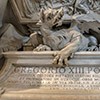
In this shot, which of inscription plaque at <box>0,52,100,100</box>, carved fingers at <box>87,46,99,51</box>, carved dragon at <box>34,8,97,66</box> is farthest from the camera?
carved fingers at <box>87,46,99,51</box>

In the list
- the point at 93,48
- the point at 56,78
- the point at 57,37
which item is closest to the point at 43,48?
the point at 57,37

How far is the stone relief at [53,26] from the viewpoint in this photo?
2092 millimetres

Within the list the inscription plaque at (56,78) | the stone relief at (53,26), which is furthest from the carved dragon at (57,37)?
the inscription plaque at (56,78)

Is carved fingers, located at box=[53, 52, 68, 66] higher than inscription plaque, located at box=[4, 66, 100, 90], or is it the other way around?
carved fingers, located at box=[53, 52, 68, 66]

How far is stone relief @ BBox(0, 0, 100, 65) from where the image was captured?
209 centimetres

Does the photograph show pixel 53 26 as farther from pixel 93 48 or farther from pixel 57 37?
pixel 93 48

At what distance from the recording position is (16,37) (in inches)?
93.2

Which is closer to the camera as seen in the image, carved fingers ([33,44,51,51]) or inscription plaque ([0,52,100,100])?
inscription plaque ([0,52,100,100])

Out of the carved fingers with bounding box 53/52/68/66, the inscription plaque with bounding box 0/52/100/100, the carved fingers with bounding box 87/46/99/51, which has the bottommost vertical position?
the carved fingers with bounding box 87/46/99/51

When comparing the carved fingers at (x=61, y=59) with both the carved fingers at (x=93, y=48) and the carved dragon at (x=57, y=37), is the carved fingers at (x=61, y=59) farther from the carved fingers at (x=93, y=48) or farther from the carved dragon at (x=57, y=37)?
the carved fingers at (x=93, y=48)

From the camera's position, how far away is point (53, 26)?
213 cm

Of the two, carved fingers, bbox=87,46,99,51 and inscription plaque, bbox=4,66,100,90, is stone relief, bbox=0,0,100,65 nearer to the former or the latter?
carved fingers, bbox=87,46,99,51

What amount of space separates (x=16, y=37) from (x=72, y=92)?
731 millimetres

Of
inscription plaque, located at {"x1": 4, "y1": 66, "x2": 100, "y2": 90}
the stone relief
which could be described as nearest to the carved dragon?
the stone relief
